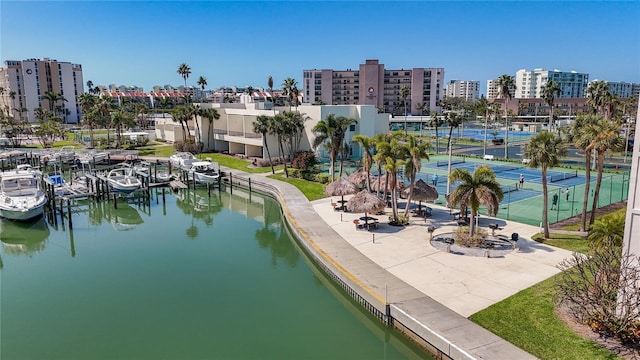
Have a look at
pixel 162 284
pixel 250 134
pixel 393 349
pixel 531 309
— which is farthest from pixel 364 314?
pixel 250 134

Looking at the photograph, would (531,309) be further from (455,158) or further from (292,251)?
(455,158)

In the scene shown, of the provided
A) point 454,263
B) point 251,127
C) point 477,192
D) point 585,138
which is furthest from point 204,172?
point 585,138

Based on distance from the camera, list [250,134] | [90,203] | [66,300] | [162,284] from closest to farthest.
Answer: [66,300]
[162,284]
[90,203]
[250,134]

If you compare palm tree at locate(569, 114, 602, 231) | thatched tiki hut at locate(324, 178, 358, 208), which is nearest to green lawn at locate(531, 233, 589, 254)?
palm tree at locate(569, 114, 602, 231)

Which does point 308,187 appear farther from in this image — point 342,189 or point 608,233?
point 608,233

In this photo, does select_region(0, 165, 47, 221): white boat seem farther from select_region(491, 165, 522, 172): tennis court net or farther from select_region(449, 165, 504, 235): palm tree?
select_region(491, 165, 522, 172): tennis court net

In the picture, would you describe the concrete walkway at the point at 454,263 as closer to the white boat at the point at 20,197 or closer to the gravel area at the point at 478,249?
the gravel area at the point at 478,249

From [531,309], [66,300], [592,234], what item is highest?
[592,234]
